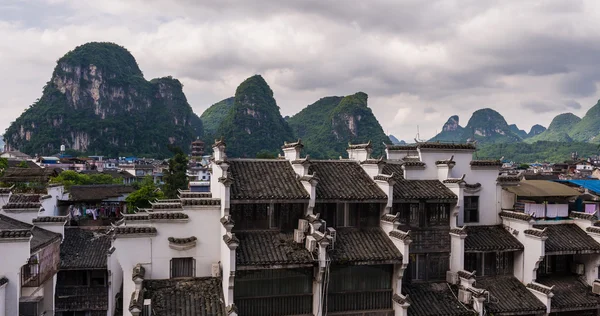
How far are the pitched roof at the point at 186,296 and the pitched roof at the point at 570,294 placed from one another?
14798mm

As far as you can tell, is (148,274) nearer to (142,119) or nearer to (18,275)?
(18,275)

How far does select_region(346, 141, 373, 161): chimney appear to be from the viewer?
19828 millimetres

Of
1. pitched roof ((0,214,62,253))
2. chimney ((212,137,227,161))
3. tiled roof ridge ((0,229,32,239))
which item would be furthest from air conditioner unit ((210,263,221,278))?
pitched roof ((0,214,62,253))

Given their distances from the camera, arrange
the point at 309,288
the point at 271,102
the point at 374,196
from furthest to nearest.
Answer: the point at 271,102, the point at 374,196, the point at 309,288

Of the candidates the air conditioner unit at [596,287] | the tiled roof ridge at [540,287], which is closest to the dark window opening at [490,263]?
the tiled roof ridge at [540,287]

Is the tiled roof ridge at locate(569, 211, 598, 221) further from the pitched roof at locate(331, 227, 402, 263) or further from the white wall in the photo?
the white wall

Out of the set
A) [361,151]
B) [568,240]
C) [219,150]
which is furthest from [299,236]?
[568,240]

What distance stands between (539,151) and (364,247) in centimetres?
19727

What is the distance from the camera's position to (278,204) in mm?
17141

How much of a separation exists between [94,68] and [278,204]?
558ft

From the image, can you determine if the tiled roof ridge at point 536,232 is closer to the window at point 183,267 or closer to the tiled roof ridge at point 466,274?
the tiled roof ridge at point 466,274

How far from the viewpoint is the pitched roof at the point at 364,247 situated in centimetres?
1605

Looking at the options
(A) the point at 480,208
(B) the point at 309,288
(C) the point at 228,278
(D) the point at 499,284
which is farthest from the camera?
(A) the point at 480,208

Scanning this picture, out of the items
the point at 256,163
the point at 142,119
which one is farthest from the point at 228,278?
the point at 142,119
